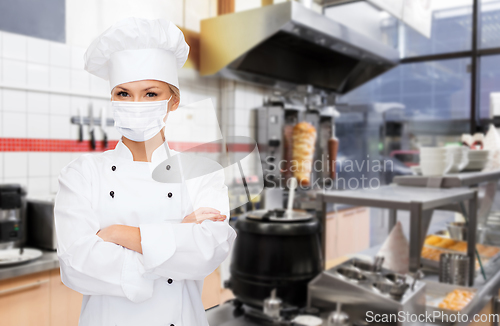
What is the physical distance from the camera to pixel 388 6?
257cm

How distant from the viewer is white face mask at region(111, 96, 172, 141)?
437 mm

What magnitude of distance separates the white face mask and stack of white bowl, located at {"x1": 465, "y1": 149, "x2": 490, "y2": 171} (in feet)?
5.90

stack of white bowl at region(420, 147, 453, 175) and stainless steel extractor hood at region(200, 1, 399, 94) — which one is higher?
stainless steel extractor hood at region(200, 1, 399, 94)

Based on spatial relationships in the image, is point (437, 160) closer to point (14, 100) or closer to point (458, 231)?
point (458, 231)

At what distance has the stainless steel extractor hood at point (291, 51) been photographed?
2754 millimetres

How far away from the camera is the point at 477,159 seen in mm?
1905

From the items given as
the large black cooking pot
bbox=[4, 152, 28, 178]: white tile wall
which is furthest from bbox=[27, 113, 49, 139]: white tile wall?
the large black cooking pot

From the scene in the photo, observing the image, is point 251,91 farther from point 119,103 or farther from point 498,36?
point 119,103

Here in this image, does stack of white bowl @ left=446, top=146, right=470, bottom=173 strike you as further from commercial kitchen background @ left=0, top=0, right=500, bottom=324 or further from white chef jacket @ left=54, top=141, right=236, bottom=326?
white chef jacket @ left=54, top=141, right=236, bottom=326

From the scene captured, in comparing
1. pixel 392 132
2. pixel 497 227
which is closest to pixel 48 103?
pixel 497 227

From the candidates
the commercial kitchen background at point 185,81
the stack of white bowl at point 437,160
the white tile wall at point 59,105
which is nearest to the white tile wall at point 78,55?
the commercial kitchen background at point 185,81

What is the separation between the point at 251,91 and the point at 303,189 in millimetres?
1030

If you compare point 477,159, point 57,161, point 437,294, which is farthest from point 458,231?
point 57,161

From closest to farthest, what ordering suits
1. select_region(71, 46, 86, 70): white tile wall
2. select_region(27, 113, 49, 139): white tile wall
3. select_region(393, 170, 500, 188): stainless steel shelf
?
select_region(71, 46, 86, 70): white tile wall < select_region(393, 170, 500, 188): stainless steel shelf < select_region(27, 113, 49, 139): white tile wall
